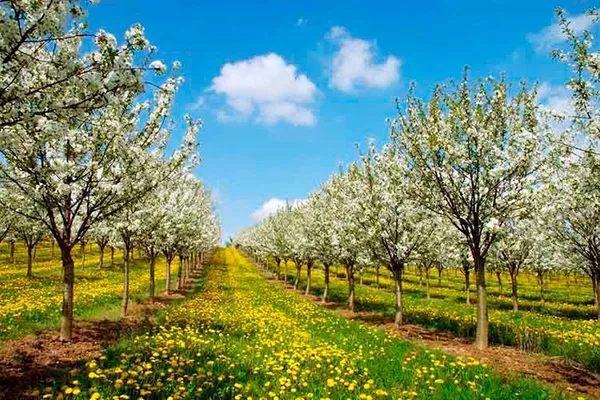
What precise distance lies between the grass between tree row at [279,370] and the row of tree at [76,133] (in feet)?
13.8

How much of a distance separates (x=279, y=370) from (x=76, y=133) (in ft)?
27.6

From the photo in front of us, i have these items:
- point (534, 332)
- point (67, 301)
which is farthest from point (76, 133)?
point (534, 332)

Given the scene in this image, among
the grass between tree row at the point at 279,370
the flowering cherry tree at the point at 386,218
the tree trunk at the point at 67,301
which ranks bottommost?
the grass between tree row at the point at 279,370

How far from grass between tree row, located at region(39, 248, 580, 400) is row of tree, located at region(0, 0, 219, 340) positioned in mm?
4213

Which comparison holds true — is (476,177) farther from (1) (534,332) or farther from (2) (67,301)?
(2) (67,301)

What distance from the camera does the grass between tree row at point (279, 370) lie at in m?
9.08

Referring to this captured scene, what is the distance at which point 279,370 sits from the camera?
1120 centimetres

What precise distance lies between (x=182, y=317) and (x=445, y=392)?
1281 cm

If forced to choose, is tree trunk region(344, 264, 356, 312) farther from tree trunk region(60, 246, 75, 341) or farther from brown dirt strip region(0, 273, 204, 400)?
tree trunk region(60, 246, 75, 341)

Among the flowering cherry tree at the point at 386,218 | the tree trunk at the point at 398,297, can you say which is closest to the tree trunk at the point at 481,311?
the flowering cherry tree at the point at 386,218

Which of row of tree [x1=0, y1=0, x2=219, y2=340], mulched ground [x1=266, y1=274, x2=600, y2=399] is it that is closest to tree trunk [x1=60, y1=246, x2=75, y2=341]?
row of tree [x1=0, y1=0, x2=219, y2=340]

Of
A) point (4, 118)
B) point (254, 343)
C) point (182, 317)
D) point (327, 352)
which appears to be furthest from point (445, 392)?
point (182, 317)

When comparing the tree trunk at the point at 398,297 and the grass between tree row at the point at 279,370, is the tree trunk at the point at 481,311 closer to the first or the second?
the grass between tree row at the point at 279,370

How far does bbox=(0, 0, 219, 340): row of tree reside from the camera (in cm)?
693
